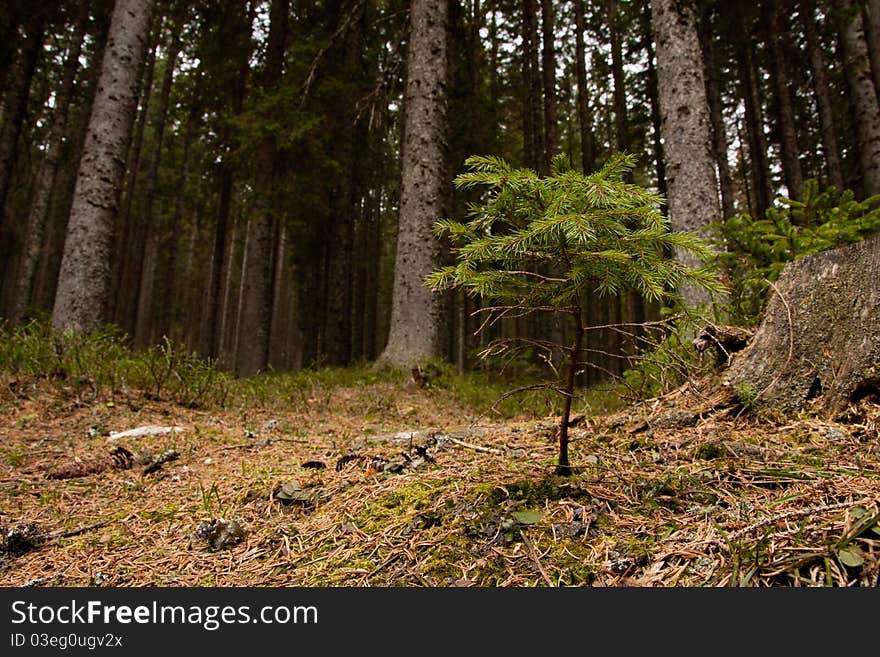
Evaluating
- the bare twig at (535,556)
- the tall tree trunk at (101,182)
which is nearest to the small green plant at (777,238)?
the bare twig at (535,556)

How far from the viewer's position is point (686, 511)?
1736mm

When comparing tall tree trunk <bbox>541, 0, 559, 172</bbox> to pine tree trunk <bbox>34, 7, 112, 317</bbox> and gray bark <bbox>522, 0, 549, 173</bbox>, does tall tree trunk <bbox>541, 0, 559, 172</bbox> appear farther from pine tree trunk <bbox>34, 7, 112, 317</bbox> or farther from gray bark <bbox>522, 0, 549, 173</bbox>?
pine tree trunk <bbox>34, 7, 112, 317</bbox>

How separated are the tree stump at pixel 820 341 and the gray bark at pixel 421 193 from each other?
493 centimetres

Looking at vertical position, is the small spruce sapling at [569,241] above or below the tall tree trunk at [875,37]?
below

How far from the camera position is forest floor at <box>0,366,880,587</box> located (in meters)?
1.49

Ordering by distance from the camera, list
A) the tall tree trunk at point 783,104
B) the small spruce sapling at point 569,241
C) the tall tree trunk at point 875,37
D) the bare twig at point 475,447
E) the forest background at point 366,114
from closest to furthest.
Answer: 1. the small spruce sapling at point 569,241
2. the bare twig at point 475,447
3. the forest background at point 366,114
4. the tall tree trunk at point 875,37
5. the tall tree trunk at point 783,104

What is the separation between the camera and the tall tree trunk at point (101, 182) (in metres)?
6.63

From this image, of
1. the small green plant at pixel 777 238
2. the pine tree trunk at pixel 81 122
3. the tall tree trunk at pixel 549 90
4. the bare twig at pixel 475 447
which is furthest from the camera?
the tall tree trunk at pixel 549 90

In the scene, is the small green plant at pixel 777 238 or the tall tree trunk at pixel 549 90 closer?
the small green plant at pixel 777 238

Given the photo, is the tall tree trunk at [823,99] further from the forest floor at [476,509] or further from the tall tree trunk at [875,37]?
the forest floor at [476,509]

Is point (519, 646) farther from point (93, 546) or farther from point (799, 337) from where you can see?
point (799, 337)

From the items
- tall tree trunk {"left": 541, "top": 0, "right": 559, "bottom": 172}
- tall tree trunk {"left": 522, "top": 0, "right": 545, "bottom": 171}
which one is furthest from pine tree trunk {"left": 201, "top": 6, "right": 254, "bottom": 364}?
tall tree trunk {"left": 541, "top": 0, "right": 559, "bottom": 172}

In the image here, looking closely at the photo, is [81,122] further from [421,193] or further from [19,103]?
[421,193]

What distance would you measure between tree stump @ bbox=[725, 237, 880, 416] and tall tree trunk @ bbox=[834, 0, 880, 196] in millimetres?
9702
